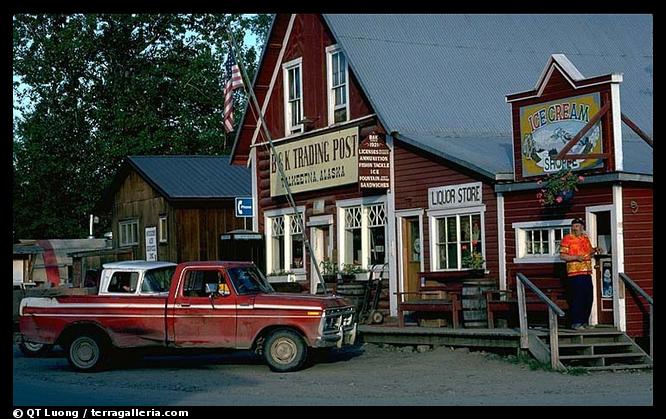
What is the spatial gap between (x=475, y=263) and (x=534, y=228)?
1637 millimetres

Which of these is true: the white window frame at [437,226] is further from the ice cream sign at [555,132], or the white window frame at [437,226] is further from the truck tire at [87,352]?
the truck tire at [87,352]

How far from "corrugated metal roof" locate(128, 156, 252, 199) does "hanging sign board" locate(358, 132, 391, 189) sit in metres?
11.6

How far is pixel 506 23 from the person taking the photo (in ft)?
91.8

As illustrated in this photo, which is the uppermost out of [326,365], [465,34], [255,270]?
[465,34]

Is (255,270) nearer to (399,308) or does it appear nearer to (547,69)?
(399,308)

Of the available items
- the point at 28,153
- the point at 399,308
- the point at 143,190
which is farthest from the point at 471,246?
the point at 28,153

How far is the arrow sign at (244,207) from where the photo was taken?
2944cm

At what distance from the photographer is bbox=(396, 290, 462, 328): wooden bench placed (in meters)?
21.8

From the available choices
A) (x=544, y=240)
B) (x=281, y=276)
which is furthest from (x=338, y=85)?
(x=544, y=240)

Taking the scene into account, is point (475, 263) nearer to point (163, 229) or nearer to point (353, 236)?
point (353, 236)

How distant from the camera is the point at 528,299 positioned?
67.6 feet

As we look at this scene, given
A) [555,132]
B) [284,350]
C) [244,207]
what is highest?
[555,132]

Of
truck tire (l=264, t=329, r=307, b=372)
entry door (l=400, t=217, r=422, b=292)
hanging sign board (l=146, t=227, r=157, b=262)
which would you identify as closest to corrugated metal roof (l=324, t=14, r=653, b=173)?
entry door (l=400, t=217, r=422, b=292)

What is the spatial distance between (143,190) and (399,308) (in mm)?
16688
